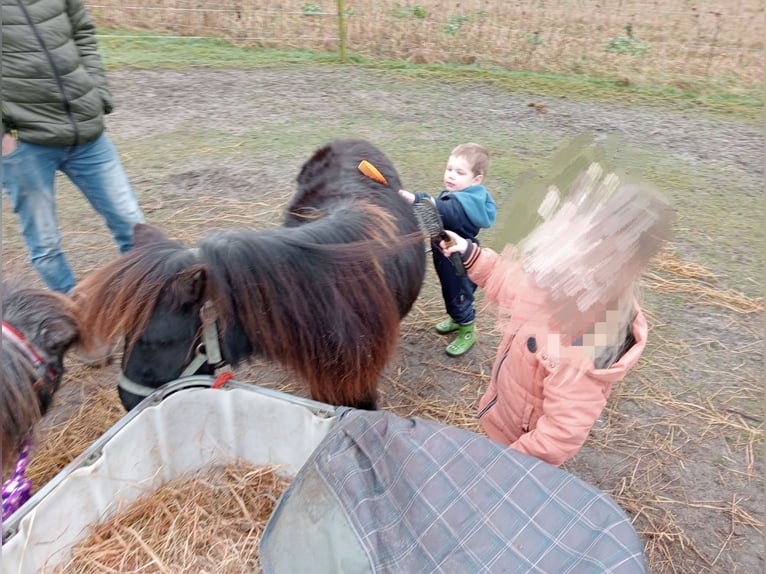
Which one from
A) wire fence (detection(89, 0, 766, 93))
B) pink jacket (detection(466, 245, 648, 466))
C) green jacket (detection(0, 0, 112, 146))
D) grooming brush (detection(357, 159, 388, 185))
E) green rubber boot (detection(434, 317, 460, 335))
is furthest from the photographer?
wire fence (detection(89, 0, 766, 93))

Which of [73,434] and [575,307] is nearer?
[575,307]

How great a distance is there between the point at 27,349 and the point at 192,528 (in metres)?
0.70

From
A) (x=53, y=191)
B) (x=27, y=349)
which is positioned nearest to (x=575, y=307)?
(x=27, y=349)

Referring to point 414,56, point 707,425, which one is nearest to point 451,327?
point 707,425

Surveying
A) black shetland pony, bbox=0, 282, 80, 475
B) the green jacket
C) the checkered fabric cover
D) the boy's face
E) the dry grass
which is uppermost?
the green jacket

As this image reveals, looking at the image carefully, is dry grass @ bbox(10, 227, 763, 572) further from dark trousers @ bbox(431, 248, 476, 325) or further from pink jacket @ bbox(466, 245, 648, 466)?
pink jacket @ bbox(466, 245, 648, 466)

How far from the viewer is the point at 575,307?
1.25m

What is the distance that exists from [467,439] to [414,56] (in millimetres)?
6465

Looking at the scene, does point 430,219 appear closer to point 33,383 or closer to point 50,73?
point 33,383

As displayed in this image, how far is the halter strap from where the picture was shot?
4.77 feet

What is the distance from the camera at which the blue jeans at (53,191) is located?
7.37ft

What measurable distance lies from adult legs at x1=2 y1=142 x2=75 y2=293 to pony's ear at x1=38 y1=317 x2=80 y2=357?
39.1 inches

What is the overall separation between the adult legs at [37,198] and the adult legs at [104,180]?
9cm

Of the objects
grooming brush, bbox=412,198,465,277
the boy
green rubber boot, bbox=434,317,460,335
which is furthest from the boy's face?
green rubber boot, bbox=434,317,460,335
